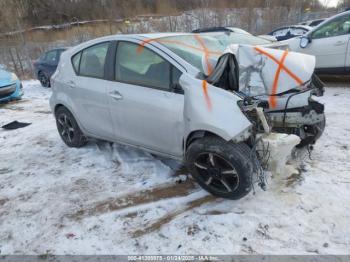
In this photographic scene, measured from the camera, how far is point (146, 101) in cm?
327

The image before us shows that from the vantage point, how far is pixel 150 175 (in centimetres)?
365

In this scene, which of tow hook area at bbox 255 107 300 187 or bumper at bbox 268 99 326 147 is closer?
tow hook area at bbox 255 107 300 187

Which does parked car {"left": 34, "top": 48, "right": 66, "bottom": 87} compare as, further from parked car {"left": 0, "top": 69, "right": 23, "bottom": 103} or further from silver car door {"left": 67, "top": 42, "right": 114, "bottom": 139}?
silver car door {"left": 67, "top": 42, "right": 114, "bottom": 139}

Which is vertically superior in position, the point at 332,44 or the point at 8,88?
the point at 332,44

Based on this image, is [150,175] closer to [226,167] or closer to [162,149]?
[162,149]

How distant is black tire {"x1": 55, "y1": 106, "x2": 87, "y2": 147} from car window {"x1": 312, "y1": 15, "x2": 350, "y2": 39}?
5.59 metres

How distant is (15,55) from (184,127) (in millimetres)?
18394

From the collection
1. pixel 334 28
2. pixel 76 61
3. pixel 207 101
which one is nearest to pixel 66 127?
pixel 76 61

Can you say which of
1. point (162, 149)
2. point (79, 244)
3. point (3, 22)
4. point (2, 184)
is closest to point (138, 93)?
point (162, 149)

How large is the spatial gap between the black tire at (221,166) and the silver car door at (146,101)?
0.92 ft

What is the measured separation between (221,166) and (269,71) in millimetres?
1085

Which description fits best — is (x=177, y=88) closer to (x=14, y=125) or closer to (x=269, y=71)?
(x=269, y=71)

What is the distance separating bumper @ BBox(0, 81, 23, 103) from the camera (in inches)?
340

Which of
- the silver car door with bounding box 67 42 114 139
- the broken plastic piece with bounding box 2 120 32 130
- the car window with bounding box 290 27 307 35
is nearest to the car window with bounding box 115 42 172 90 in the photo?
the silver car door with bounding box 67 42 114 139
